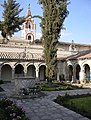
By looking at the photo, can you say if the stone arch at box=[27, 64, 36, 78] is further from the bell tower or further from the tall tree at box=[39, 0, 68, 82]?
the bell tower

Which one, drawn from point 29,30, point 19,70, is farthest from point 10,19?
point 29,30

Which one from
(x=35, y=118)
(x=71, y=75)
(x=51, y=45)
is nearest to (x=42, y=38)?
(x=51, y=45)

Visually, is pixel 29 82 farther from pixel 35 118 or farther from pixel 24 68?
pixel 24 68

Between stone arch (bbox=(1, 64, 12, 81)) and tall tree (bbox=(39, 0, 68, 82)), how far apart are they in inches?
366

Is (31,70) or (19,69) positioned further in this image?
(31,70)

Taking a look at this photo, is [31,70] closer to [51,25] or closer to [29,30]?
[51,25]

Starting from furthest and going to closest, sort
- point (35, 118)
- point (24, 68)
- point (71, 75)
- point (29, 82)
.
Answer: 1. point (71, 75)
2. point (24, 68)
3. point (29, 82)
4. point (35, 118)

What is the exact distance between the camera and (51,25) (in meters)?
23.1

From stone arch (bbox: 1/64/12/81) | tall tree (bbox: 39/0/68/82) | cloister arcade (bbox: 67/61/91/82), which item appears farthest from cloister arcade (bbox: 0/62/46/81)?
tall tree (bbox: 39/0/68/82)

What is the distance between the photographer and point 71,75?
3431 cm

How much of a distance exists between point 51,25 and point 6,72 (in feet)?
38.4

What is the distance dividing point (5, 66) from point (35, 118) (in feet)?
73.3

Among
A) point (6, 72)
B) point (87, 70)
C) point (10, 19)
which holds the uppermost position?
point (10, 19)

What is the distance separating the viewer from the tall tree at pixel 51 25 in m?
22.7
